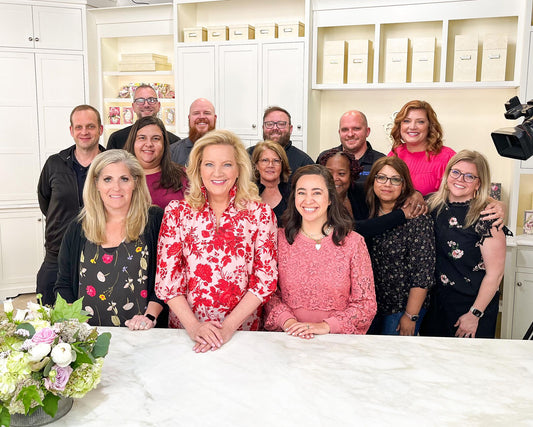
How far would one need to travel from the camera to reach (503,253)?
2537mm

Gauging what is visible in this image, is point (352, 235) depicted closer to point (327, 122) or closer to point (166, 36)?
point (327, 122)

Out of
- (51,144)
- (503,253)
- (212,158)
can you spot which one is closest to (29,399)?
(212,158)

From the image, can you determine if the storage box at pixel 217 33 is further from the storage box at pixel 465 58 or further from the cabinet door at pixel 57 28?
the storage box at pixel 465 58

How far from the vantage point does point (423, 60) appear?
4.09m

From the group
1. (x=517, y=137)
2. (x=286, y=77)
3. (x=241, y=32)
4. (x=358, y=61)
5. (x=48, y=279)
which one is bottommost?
(x=48, y=279)

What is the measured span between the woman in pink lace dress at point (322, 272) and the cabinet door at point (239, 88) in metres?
2.53

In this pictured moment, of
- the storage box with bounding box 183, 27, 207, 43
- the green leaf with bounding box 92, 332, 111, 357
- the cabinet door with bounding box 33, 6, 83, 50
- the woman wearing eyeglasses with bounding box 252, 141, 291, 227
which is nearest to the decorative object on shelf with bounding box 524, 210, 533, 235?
the woman wearing eyeglasses with bounding box 252, 141, 291, 227

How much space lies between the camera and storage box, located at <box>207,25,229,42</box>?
15.3 ft

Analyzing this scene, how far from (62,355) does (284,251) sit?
43.3 inches

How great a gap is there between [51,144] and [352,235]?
12.3 ft

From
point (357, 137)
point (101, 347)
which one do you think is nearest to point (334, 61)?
point (357, 137)

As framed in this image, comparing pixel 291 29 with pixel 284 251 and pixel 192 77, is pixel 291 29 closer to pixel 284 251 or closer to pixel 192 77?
pixel 192 77

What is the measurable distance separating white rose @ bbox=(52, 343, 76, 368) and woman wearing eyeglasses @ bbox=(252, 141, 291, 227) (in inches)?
65.7

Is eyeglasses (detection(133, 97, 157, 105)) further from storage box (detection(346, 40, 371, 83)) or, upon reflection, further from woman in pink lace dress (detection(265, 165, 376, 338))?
woman in pink lace dress (detection(265, 165, 376, 338))
